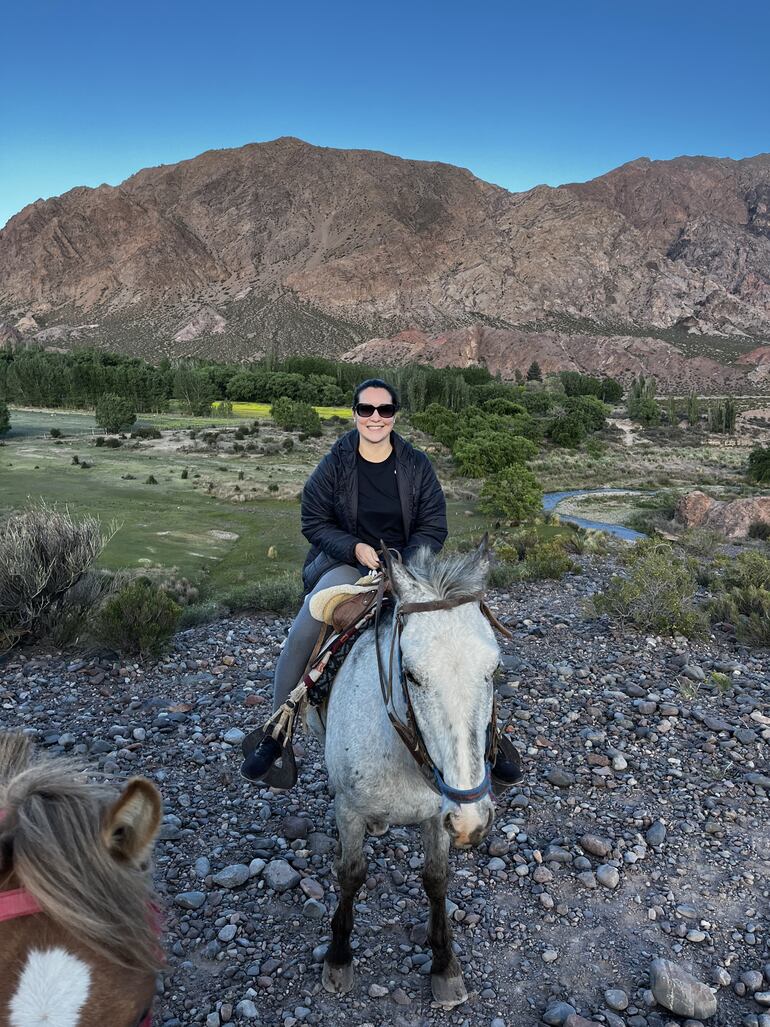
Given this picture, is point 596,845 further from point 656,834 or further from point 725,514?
point 725,514

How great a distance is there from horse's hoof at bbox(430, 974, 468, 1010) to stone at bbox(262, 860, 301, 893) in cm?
123

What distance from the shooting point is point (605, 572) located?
13.4m

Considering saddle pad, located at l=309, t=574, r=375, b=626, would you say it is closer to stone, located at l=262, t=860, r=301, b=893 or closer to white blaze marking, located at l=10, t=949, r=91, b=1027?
stone, located at l=262, t=860, r=301, b=893

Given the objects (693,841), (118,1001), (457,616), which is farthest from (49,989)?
(693,841)

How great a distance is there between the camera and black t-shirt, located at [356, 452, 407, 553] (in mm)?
4191

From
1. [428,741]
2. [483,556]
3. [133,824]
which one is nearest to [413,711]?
[428,741]

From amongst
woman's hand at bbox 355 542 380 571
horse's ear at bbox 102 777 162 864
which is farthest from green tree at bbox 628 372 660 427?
horse's ear at bbox 102 777 162 864

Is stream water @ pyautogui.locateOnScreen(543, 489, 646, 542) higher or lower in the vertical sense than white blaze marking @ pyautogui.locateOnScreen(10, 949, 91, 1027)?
lower

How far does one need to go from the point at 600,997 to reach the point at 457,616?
2.62 metres

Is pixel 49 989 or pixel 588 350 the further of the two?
pixel 588 350

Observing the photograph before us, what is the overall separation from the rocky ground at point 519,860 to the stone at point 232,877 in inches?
0.7

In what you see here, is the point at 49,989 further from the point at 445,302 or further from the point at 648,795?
the point at 445,302

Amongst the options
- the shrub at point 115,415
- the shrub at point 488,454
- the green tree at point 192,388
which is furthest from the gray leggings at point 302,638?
the green tree at point 192,388

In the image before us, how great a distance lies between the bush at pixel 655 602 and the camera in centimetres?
836
